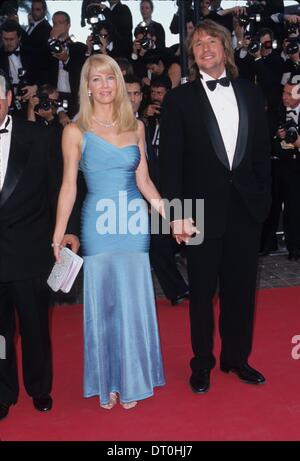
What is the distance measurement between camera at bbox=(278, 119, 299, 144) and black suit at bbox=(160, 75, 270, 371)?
8.73 feet

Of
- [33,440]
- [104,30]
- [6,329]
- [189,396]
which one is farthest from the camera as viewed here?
[104,30]

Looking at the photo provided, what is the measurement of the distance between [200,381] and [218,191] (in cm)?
94

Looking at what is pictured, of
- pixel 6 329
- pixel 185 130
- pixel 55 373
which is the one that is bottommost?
pixel 55 373

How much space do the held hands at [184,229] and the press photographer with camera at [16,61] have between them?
3739 mm

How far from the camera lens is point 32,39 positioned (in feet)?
22.7

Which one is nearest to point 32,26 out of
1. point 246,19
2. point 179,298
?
point 246,19

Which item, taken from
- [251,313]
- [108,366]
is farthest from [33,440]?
[251,313]

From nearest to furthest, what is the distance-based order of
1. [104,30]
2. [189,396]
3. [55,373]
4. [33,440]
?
[33,440] < [189,396] < [55,373] < [104,30]

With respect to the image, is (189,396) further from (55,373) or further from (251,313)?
(55,373)

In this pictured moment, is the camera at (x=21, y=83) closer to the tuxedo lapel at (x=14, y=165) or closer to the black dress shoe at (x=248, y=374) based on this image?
the tuxedo lapel at (x=14, y=165)

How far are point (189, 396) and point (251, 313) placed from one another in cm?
52

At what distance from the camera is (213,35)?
9.60 ft

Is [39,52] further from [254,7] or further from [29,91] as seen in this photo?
[254,7]

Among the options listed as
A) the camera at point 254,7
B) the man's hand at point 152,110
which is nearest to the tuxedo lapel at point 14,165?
the man's hand at point 152,110
